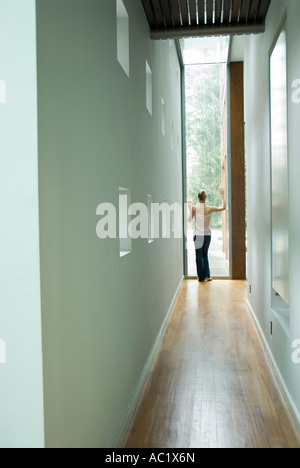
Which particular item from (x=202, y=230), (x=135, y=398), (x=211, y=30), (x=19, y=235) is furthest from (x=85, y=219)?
(x=202, y=230)

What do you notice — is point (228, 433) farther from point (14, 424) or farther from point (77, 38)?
point (77, 38)

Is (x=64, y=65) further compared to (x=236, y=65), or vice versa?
(x=236, y=65)

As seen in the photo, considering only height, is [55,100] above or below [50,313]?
above

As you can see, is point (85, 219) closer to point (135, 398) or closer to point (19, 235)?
point (19, 235)

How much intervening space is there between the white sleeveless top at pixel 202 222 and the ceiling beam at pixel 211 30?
515 cm

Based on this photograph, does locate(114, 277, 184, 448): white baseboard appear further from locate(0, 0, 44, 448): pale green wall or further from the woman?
the woman

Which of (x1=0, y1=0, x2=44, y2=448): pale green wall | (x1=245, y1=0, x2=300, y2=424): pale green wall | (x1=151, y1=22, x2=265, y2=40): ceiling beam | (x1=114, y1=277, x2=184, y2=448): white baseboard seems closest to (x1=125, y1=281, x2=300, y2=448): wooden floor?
(x1=114, y1=277, x2=184, y2=448): white baseboard

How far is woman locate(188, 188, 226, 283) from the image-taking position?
983 centimetres

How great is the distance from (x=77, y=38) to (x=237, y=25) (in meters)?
3.22

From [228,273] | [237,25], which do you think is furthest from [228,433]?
[228,273]

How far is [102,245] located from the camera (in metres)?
2.61

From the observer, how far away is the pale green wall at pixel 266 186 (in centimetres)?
323

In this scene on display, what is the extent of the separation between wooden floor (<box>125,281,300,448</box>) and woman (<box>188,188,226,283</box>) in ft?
11.3
